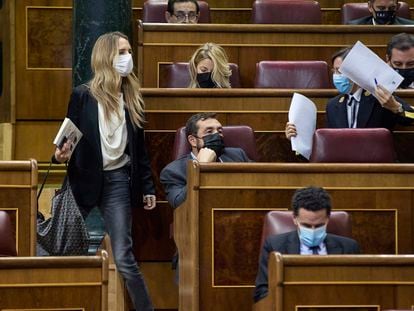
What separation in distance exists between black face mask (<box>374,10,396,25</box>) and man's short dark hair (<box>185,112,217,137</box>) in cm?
117

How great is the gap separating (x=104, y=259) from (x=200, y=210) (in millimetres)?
514

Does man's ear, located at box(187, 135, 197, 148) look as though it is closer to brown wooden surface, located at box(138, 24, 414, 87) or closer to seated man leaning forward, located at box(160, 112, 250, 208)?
seated man leaning forward, located at box(160, 112, 250, 208)

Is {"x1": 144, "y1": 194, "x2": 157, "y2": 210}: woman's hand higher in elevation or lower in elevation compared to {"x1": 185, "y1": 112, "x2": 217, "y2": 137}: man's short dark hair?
lower

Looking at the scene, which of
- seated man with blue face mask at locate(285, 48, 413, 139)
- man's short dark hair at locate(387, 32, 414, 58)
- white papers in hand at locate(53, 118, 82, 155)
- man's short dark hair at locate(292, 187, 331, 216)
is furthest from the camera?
man's short dark hair at locate(387, 32, 414, 58)

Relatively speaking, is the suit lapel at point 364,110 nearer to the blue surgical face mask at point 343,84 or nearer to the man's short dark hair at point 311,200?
the blue surgical face mask at point 343,84

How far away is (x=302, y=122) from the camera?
3.44 m

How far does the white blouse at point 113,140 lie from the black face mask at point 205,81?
0.45 metres

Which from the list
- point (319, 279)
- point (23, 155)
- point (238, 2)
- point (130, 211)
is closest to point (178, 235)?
point (130, 211)

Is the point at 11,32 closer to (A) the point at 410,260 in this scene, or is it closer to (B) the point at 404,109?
(B) the point at 404,109

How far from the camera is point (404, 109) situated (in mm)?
3479

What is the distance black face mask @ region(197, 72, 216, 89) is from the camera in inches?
148

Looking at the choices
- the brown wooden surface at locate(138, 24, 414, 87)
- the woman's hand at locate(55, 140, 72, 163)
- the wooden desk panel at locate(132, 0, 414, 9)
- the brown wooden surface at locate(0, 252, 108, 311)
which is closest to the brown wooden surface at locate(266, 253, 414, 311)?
the brown wooden surface at locate(0, 252, 108, 311)

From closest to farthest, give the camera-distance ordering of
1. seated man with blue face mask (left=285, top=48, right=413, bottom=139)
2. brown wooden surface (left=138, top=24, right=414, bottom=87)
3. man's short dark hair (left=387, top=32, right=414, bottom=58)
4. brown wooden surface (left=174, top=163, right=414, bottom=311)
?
brown wooden surface (left=174, top=163, right=414, bottom=311)
seated man with blue face mask (left=285, top=48, right=413, bottom=139)
man's short dark hair (left=387, top=32, right=414, bottom=58)
brown wooden surface (left=138, top=24, right=414, bottom=87)

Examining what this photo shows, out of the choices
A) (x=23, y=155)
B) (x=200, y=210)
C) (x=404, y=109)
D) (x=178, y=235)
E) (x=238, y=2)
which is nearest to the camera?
(x=200, y=210)
